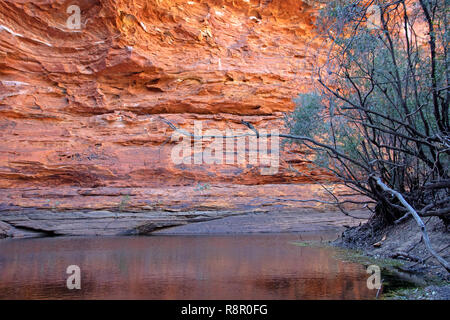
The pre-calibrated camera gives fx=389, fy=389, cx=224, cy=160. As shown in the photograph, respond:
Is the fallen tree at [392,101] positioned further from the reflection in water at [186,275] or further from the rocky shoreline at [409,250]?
the reflection in water at [186,275]

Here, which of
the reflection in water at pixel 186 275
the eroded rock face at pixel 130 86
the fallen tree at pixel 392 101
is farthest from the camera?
the eroded rock face at pixel 130 86

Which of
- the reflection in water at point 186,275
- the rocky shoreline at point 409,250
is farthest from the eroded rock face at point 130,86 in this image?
the reflection in water at point 186,275

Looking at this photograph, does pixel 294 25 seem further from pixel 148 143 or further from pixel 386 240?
pixel 386 240

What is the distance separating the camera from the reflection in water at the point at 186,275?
458 cm

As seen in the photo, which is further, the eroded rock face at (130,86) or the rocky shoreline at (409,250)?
the eroded rock face at (130,86)

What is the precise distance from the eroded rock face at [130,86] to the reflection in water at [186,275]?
991 cm

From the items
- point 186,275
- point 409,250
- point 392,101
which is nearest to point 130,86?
point 392,101

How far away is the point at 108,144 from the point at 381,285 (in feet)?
53.1

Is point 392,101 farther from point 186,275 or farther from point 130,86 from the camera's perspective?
point 130,86

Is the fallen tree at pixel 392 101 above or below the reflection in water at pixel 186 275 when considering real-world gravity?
above

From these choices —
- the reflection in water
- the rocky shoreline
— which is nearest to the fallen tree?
the rocky shoreline

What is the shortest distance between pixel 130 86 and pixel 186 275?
53.8 ft

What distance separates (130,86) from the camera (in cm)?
2058

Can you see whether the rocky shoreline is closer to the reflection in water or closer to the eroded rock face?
the reflection in water
